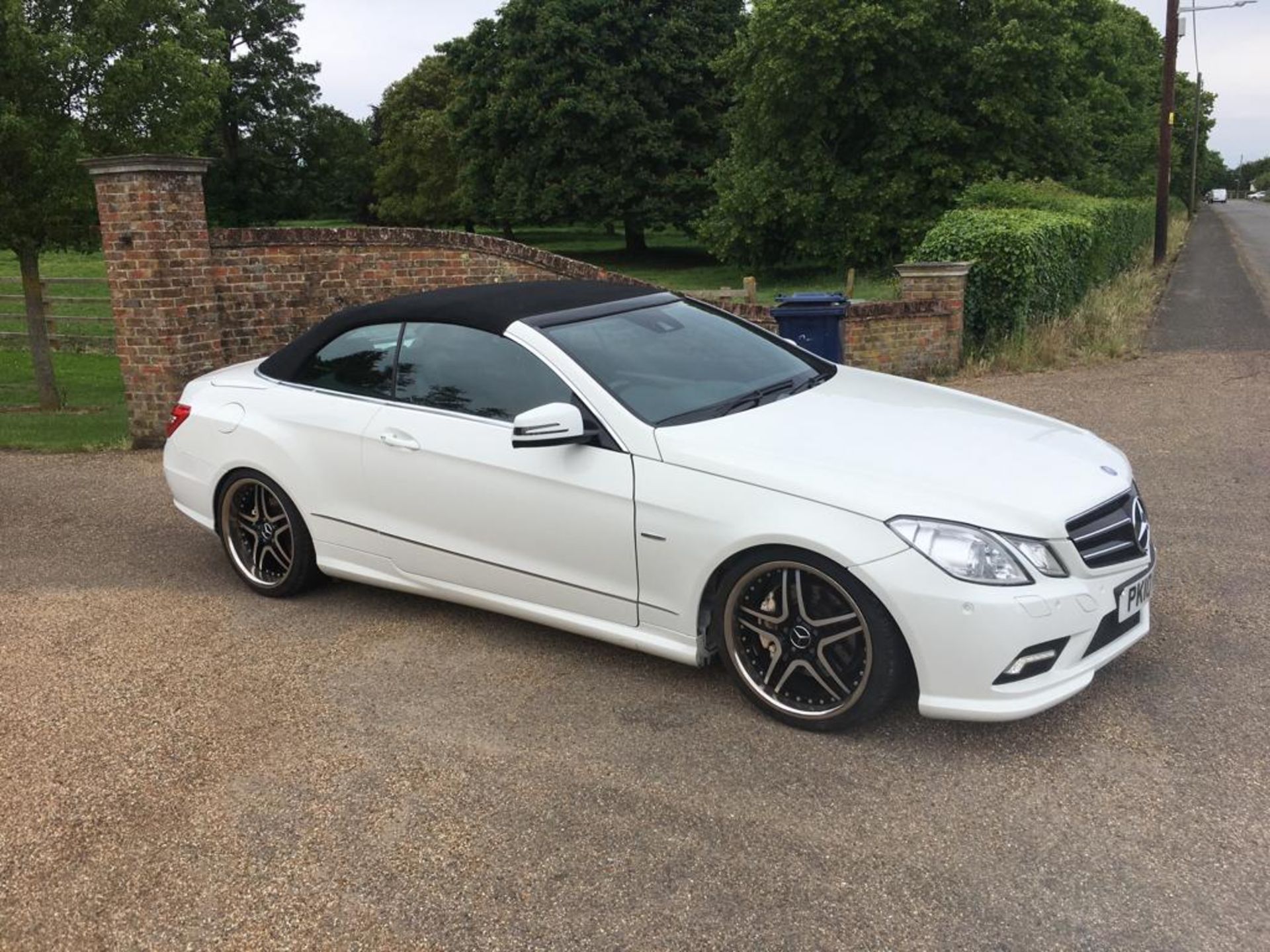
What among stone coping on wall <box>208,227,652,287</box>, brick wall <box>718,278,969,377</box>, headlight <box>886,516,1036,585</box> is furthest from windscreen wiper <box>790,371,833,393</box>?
brick wall <box>718,278,969,377</box>

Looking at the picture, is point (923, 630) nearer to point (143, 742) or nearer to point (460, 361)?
point (460, 361)

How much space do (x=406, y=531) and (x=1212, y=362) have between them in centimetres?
992

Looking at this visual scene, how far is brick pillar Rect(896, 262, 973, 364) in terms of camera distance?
11.9m

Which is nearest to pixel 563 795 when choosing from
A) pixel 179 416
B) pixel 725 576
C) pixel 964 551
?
pixel 725 576

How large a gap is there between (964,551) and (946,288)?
8810 millimetres

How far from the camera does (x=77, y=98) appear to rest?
45.5ft

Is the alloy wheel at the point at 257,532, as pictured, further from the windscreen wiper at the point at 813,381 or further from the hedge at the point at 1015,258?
the hedge at the point at 1015,258

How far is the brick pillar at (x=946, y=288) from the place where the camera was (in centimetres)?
1187

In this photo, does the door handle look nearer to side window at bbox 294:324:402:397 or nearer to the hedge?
side window at bbox 294:324:402:397

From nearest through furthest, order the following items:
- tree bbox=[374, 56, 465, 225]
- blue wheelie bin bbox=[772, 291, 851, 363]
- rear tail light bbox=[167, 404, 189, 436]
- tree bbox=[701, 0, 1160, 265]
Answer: rear tail light bbox=[167, 404, 189, 436] → blue wheelie bin bbox=[772, 291, 851, 363] → tree bbox=[701, 0, 1160, 265] → tree bbox=[374, 56, 465, 225]

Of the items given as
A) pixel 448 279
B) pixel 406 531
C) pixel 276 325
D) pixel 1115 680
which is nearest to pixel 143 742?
pixel 406 531

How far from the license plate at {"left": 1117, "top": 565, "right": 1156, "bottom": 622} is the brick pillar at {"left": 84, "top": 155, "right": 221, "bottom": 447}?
7237 mm

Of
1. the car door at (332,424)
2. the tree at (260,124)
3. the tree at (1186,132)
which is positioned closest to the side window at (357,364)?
the car door at (332,424)

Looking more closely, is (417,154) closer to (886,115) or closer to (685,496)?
(886,115)
